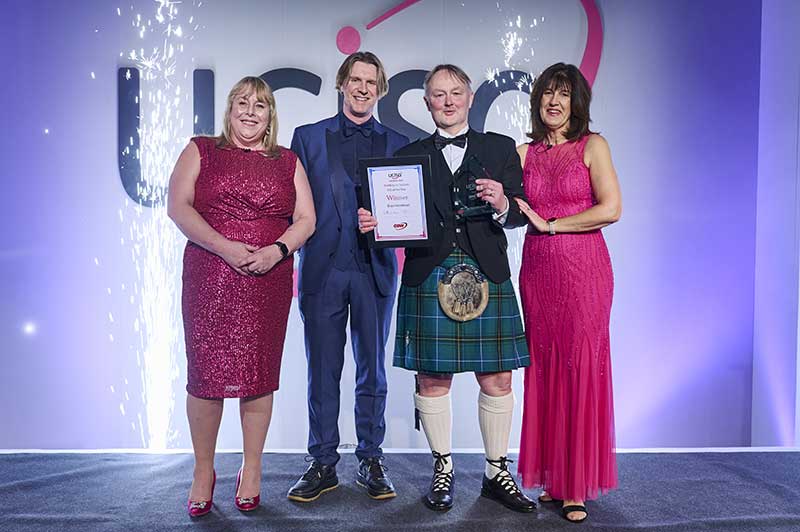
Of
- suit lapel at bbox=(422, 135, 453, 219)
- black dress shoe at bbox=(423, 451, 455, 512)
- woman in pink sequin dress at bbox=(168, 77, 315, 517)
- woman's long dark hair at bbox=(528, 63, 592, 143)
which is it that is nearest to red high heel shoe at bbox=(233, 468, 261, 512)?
woman in pink sequin dress at bbox=(168, 77, 315, 517)

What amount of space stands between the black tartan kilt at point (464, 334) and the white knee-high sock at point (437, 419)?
0.48ft

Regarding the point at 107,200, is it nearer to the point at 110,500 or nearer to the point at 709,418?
the point at 110,500

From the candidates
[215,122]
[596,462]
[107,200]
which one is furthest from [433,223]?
[107,200]

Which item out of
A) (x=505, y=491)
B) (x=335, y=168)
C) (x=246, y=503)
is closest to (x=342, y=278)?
(x=335, y=168)

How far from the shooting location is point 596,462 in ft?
7.65

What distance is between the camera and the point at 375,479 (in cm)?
259

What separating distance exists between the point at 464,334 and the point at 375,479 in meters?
0.71

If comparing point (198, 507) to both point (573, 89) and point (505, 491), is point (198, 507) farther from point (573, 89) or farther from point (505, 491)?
point (573, 89)

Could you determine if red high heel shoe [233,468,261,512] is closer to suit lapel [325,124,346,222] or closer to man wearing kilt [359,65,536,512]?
man wearing kilt [359,65,536,512]

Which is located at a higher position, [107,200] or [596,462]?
[107,200]

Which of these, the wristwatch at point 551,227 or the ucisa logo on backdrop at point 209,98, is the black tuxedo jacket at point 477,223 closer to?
the wristwatch at point 551,227

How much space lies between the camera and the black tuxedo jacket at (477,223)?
2334 mm

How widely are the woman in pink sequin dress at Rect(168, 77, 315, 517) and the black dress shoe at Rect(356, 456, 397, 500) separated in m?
0.43

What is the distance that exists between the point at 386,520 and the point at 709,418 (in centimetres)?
221
